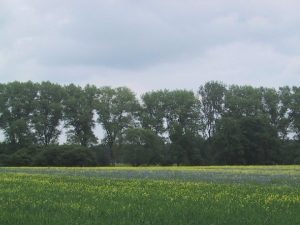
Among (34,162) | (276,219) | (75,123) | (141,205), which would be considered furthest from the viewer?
(75,123)

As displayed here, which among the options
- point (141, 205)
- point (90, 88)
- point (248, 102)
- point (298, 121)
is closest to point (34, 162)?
point (90, 88)

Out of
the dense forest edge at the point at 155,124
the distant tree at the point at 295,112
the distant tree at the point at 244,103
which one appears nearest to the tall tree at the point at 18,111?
the dense forest edge at the point at 155,124

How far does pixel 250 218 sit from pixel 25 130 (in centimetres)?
12212

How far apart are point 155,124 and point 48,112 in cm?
2919

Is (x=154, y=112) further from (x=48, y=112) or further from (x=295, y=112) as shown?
(x=295, y=112)

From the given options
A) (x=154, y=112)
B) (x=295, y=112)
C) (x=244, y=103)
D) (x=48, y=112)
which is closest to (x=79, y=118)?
(x=48, y=112)

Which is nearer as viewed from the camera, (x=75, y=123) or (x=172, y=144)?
(x=172, y=144)

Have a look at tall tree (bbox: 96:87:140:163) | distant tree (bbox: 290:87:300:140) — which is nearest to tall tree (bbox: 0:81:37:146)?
tall tree (bbox: 96:87:140:163)

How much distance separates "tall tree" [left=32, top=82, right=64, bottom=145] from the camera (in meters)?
135

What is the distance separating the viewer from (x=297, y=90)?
469 ft

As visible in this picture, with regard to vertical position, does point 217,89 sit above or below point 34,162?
above

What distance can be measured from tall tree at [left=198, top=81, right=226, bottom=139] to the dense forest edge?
0.29 m

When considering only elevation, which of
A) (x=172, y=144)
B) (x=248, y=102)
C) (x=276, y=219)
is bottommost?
(x=276, y=219)

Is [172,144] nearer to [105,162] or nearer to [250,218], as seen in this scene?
[105,162]
